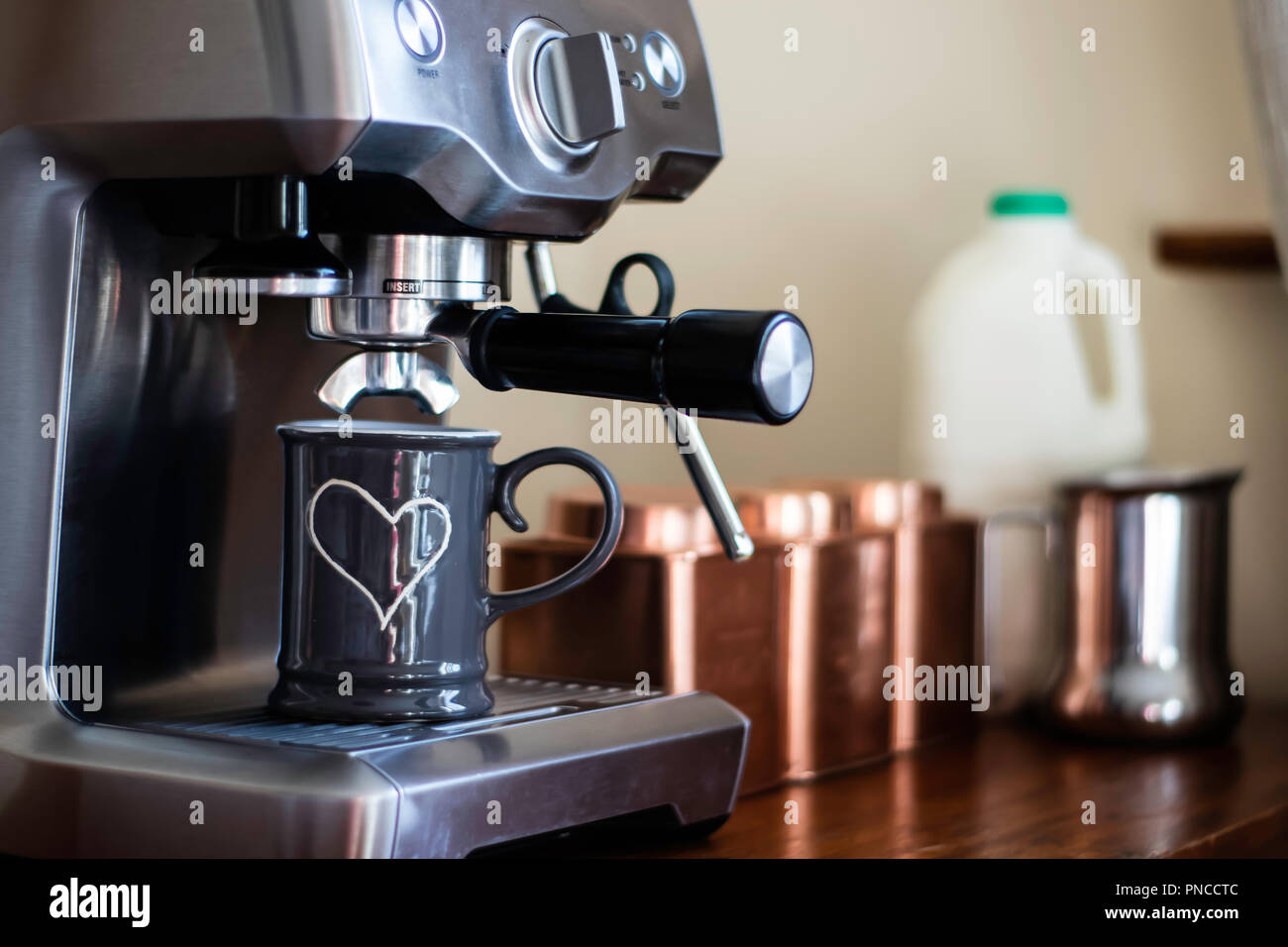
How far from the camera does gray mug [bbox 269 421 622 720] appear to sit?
0.57m

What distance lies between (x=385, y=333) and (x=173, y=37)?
0.43ft

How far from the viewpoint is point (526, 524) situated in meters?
0.59

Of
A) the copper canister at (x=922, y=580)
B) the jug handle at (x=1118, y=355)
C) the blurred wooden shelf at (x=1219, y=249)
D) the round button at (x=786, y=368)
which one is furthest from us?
the blurred wooden shelf at (x=1219, y=249)

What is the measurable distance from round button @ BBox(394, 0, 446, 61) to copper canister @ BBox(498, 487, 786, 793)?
0.27 meters

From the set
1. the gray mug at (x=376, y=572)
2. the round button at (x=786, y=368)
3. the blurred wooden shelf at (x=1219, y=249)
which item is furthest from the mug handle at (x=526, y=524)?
the blurred wooden shelf at (x=1219, y=249)

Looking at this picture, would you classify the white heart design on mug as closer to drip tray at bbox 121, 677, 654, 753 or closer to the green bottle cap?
drip tray at bbox 121, 677, 654, 753

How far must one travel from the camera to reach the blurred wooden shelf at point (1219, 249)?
1088mm

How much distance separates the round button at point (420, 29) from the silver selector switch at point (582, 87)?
0.05 m

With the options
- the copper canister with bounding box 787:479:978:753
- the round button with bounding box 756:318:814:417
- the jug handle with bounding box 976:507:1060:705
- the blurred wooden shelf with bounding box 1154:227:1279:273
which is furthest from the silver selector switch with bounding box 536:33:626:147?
the blurred wooden shelf with bounding box 1154:227:1279:273

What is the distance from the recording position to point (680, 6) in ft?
2.09

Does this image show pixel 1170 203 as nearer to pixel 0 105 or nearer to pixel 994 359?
pixel 994 359

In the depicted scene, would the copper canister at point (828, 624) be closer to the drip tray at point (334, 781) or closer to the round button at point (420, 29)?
the drip tray at point (334, 781)

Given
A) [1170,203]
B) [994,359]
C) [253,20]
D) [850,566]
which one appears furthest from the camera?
[1170,203]
